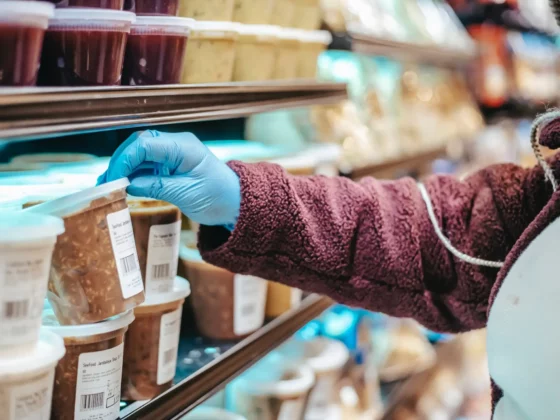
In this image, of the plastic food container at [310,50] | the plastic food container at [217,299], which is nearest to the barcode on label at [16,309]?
the plastic food container at [217,299]

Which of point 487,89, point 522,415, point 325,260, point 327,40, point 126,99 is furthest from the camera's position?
point 487,89

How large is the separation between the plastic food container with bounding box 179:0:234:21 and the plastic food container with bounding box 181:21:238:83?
0.7 inches

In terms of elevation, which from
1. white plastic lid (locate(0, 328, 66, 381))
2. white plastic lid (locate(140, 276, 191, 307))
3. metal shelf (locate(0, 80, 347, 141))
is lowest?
white plastic lid (locate(140, 276, 191, 307))

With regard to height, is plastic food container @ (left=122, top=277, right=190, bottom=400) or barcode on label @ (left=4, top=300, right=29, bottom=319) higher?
barcode on label @ (left=4, top=300, right=29, bottom=319)

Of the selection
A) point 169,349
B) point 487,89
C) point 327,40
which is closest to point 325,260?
point 169,349

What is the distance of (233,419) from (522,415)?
0.74m

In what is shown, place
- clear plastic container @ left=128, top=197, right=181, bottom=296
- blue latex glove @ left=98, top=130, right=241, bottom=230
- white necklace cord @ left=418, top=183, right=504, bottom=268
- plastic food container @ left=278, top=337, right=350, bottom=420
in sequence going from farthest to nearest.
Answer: plastic food container @ left=278, top=337, right=350, bottom=420, white necklace cord @ left=418, top=183, right=504, bottom=268, clear plastic container @ left=128, top=197, right=181, bottom=296, blue latex glove @ left=98, top=130, right=241, bottom=230

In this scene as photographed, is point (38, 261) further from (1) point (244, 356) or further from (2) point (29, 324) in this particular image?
(1) point (244, 356)

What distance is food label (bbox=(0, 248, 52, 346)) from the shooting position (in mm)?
865

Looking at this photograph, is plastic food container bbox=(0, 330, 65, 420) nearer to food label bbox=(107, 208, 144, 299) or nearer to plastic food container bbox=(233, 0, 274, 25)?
food label bbox=(107, 208, 144, 299)

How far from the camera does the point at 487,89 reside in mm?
4387

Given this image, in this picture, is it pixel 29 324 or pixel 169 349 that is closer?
pixel 29 324

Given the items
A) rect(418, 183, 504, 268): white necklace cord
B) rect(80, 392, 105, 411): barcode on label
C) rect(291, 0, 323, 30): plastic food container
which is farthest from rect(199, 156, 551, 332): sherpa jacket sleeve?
rect(291, 0, 323, 30): plastic food container

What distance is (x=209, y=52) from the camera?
1350 millimetres
